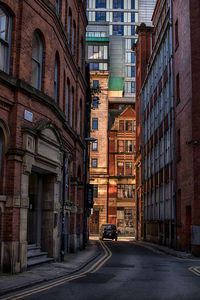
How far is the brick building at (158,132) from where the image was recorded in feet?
108

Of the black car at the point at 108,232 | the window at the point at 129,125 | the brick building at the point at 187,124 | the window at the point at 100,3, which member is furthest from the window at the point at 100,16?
the brick building at the point at 187,124

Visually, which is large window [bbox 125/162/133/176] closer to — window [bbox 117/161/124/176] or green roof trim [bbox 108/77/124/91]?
window [bbox 117/161/124/176]

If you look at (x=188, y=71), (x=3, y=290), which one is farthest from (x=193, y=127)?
(x=3, y=290)

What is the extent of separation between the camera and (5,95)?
45.2 ft

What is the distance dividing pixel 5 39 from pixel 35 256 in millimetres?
8052

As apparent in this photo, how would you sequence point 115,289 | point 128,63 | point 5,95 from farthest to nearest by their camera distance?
point 128,63 < point 5,95 < point 115,289

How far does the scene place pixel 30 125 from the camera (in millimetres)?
15445

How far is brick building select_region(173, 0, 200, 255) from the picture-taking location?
81.1ft

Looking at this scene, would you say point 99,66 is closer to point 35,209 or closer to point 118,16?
point 118,16

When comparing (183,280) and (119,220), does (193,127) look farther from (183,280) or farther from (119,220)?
(119,220)

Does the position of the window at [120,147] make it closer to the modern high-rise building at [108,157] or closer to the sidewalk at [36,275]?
the modern high-rise building at [108,157]

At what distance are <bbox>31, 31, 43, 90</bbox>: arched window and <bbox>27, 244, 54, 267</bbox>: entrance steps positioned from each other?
6343 millimetres

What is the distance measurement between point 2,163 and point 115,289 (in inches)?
220

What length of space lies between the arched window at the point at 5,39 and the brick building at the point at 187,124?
1351cm
